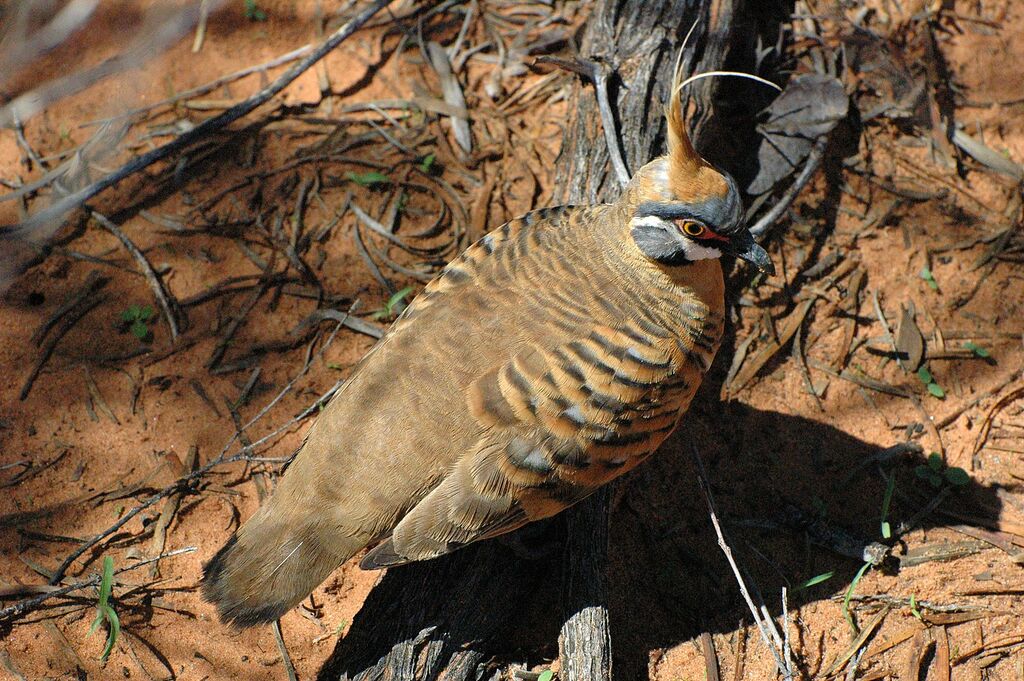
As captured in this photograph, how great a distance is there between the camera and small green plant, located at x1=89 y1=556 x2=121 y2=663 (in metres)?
3.38

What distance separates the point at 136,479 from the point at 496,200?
242 centimetres

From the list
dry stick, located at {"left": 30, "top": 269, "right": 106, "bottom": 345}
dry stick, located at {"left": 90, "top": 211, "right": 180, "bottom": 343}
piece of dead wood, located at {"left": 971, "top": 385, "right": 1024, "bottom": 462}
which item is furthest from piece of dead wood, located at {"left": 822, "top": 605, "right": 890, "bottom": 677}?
dry stick, located at {"left": 30, "top": 269, "right": 106, "bottom": 345}

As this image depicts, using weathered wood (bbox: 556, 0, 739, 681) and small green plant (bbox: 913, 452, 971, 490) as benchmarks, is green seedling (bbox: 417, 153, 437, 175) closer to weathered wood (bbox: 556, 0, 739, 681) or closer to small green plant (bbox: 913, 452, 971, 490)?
weathered wood (bbox: 556, 0, 739, 681)

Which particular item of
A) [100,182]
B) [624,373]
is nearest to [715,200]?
[624,373]

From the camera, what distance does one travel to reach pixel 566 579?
349 cm

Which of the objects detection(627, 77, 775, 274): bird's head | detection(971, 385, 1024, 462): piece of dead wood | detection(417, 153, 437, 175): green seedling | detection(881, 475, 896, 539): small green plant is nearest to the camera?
detection(627, 77, 775, 274): bird's head

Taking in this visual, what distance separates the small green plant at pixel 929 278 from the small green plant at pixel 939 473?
99 cm

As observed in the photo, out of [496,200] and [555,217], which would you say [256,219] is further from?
[555,217]

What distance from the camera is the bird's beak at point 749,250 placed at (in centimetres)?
330

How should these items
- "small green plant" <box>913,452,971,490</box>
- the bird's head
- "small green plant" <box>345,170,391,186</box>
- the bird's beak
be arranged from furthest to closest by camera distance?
"small green plant" <box>345,170,391,186</box>
"small green plant" <box>913,452,971,490</box>
the bird's beak
the bird's head

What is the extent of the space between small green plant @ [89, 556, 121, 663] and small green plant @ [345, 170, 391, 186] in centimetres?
240

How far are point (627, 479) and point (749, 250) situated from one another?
1300mm

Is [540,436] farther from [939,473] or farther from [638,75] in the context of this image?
[939,473]

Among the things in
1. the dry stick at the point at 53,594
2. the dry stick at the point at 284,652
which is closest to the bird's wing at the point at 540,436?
the dry stick at the point at 284,652
